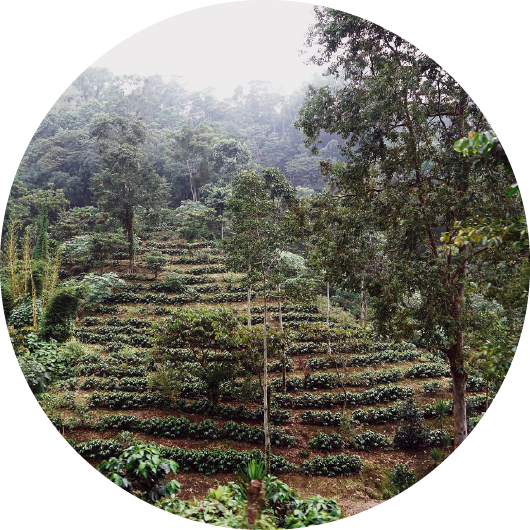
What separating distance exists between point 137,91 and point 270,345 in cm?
386

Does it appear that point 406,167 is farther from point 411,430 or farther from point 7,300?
point 7,300

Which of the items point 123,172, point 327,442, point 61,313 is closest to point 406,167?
point 327,442

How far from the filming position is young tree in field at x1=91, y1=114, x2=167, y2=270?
500 centimetres

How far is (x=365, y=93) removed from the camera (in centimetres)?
413

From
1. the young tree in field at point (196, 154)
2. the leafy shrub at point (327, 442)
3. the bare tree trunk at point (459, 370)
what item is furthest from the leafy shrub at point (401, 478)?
the young tree in field at point (196, 154)

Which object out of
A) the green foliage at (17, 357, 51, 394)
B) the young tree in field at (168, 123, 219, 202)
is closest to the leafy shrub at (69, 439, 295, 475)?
the green foliage at (17, 357, 51, 394)

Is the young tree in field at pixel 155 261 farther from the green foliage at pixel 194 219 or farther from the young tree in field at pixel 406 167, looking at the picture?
the young tree in field at pixel 406 167

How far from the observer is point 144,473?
2699 millimetres

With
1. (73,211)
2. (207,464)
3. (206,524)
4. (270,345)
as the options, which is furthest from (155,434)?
(73,211)

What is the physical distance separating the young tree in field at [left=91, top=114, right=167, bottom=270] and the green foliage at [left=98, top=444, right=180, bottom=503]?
3073 mm

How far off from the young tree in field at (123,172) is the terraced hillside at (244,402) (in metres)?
0.86

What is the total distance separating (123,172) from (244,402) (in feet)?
12.8

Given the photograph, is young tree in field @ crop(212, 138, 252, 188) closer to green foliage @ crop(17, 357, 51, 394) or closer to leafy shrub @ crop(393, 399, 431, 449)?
green foliage @ crop(17, 357, 51, 394)

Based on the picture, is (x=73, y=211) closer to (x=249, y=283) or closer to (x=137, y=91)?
(x=137, y=91)
